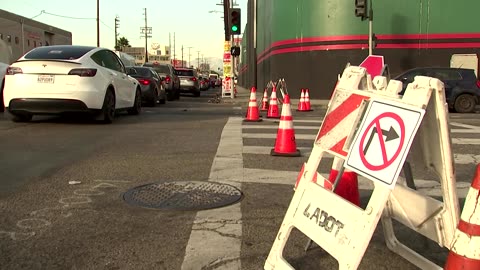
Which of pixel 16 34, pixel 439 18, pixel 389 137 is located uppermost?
pixel 16 34

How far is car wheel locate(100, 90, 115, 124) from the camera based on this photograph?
35.0 ft

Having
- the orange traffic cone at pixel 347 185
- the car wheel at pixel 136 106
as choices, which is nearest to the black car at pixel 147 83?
the car wheel at pixel 136 106

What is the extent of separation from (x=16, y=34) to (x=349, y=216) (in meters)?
70.2

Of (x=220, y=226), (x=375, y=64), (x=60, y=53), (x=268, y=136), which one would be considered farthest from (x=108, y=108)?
(x=220, y=226)

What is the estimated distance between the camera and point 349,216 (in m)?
2.96

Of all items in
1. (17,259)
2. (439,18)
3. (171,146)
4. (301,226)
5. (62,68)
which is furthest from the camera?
(439,18)

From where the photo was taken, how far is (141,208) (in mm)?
4680

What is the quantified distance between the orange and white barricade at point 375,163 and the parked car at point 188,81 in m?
26.9

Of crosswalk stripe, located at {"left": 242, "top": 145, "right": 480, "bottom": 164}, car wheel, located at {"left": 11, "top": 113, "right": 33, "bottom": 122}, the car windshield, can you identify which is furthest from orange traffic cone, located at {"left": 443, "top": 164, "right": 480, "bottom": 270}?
the car windshield

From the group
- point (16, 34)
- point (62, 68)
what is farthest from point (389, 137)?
point (16, 34)

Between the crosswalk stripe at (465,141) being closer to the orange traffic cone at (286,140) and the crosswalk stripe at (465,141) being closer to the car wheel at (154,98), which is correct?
the orange traffic cone at (286,140)

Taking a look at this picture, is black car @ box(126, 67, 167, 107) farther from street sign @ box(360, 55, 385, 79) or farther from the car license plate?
street sign @ box(360, 55, 385, 79)

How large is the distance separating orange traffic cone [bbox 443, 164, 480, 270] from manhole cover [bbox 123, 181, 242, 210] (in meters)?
2.50

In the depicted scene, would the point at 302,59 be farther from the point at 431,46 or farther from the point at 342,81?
the point at 342,81
